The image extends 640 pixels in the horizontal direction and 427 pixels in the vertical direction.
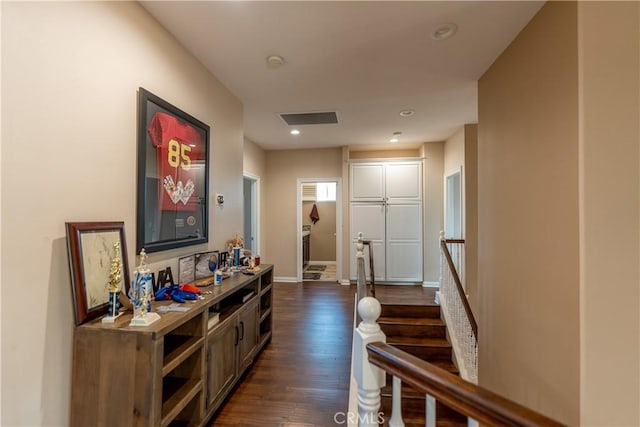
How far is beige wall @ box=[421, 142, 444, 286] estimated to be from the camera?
5262mm

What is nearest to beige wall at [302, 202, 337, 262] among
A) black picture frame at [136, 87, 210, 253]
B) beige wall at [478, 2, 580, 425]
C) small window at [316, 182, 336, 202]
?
small window at [316, 182, 336, 202]

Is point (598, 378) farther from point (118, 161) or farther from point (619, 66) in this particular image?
point (118, 161)

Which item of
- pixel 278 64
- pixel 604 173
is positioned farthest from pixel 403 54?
pixel 604 173

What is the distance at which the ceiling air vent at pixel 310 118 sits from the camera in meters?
3.78

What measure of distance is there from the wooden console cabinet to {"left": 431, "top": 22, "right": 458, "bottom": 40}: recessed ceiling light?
2.42 meters

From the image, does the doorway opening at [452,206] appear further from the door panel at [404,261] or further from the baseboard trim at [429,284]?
the baseboard trim at [429,284]

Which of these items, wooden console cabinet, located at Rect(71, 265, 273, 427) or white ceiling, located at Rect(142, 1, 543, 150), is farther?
white ceiling, located at Rect(142, 1, 543, 150)

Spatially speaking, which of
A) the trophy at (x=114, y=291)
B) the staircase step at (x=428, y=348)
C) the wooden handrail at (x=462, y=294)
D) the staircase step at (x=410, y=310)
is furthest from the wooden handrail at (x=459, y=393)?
the staircase step at (x=410, y=310)

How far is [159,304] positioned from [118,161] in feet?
2.87

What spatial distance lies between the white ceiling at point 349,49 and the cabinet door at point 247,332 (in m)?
2.16

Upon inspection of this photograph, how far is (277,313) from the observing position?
4.20 metres

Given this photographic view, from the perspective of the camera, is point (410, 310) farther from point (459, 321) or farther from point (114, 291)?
point (114, 291)

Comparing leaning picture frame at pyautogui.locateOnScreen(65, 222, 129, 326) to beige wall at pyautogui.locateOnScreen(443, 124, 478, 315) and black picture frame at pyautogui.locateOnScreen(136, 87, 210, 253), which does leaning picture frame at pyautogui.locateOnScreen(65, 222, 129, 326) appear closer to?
black picture frame at pyautogui.locateOnScreen(136, 87, 210, 253)

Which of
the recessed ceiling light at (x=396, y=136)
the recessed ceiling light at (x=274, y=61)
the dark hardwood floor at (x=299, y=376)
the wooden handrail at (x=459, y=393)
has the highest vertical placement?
the recessed ceiling light at (x=396, y=136)
